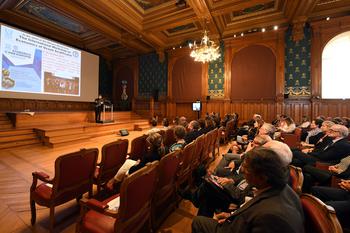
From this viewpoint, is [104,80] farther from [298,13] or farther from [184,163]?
[184,163]

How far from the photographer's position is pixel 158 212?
2156 millimetres

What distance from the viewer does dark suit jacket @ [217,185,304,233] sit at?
2.65 feet

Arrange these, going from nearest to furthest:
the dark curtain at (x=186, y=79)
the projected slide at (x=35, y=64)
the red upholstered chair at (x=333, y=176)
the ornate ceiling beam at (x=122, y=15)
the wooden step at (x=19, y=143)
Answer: the red upholstered chair at (x=333, y=176), the wooden step at (x=19, y=143), the ornate ceiling beam at (x=122, y=15), the projected slide at (x=35, y=64), the dark curtain at (x=186, y=79)

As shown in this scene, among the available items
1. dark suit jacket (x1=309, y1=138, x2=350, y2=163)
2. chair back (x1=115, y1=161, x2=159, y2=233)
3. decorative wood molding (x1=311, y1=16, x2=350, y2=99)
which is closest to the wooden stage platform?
chair back (x1=115, y1=161, x2=159, y2=233)

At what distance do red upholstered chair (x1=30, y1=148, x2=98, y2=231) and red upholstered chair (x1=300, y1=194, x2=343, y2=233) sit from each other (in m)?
1.95

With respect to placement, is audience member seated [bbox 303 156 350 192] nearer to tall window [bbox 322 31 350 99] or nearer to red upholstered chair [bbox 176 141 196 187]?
red upholstered chair [bbox 176 141 196 187]

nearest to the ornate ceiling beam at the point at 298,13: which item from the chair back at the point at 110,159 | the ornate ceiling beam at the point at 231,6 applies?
the ornate ceiling beam at the point at 231,6

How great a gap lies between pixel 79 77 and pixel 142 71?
146 inches

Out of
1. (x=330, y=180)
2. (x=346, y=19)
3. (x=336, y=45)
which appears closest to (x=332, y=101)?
(x=336, y=45)

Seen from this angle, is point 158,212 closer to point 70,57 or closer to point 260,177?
point 260,177

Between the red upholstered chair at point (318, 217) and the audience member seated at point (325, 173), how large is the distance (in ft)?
5.05

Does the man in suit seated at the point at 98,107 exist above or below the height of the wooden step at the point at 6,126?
above

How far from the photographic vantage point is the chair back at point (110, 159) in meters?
2.28

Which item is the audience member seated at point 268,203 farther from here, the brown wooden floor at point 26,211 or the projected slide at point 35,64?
the projected slide at point 35,64
